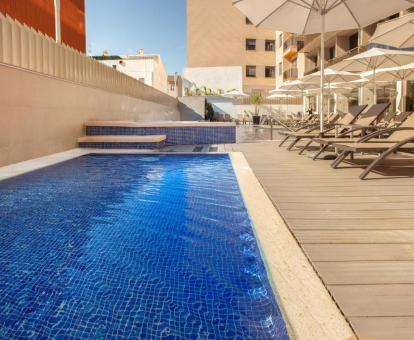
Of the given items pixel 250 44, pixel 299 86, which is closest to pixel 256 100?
pixel 250 44

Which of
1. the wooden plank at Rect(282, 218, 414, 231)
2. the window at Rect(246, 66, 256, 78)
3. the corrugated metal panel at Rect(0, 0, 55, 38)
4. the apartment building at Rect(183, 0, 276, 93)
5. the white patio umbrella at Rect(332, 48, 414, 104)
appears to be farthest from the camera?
the window at Rect(246, 66, 256, 78)

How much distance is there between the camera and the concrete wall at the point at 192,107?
24875 millimetres

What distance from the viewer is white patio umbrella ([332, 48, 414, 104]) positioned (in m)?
10.9

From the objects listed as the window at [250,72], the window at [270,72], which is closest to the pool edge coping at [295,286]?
the window at [250,72]

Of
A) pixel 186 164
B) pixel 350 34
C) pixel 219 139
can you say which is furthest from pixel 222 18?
pixel 186 164

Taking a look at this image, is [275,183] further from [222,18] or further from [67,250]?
[222,18]

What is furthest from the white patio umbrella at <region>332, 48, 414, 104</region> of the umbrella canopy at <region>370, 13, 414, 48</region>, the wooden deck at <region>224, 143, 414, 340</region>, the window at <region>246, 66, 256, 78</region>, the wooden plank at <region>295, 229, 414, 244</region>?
the window at <region>246, 66, 256, 78</region>

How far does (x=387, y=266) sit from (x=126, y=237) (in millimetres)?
1717

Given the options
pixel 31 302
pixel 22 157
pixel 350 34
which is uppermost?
pixel 350 34

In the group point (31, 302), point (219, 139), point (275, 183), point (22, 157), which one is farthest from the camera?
point (219, 139)

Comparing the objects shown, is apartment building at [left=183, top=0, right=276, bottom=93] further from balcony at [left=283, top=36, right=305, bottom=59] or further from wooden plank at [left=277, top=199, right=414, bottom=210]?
wooden plank at [left=277, top=199, right=414, bottom=210]

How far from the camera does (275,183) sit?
4512 millimetres

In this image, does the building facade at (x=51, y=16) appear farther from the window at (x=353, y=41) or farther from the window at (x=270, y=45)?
the window at (x=270, y=45)

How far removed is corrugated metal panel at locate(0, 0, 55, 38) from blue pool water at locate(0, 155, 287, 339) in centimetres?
1180
